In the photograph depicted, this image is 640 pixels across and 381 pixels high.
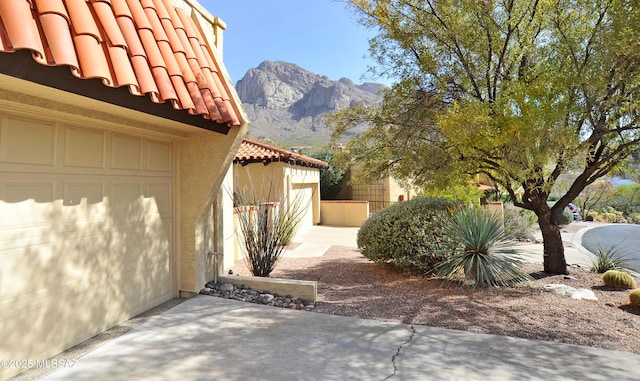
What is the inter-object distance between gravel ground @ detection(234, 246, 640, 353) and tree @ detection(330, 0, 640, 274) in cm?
231

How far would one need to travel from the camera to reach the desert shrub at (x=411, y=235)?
7719mm

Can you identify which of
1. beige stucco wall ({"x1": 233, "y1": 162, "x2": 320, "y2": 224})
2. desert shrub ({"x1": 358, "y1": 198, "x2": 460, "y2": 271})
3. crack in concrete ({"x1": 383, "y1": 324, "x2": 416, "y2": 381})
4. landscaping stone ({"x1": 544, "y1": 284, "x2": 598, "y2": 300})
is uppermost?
beige stucco wall ({"x1": 233, "y1": 162, "x2": 320, "y2": 224})

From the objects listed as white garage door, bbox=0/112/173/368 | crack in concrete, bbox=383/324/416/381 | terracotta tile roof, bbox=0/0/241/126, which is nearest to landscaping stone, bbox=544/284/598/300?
crack in concrete, bbox=383/324/416/381

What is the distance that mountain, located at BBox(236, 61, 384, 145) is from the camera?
177 ft

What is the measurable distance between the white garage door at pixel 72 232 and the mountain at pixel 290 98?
41.0 metres

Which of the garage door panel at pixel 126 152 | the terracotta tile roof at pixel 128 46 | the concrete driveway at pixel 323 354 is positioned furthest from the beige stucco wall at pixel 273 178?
the concrete driveway at pixel 323 354

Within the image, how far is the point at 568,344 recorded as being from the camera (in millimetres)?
4262

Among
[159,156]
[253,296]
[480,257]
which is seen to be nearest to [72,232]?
[159,156]

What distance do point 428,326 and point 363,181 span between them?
18.8ft

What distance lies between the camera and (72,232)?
13.0ft

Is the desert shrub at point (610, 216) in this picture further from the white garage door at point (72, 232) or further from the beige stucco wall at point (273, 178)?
the white garage door at point (72, 232)

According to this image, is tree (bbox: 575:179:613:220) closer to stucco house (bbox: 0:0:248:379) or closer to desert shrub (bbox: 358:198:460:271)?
desert shrub (bbox: 358:198:460:271)

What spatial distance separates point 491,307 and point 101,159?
6.52 metres

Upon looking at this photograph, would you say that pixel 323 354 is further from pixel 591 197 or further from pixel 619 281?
pixel 591 197
